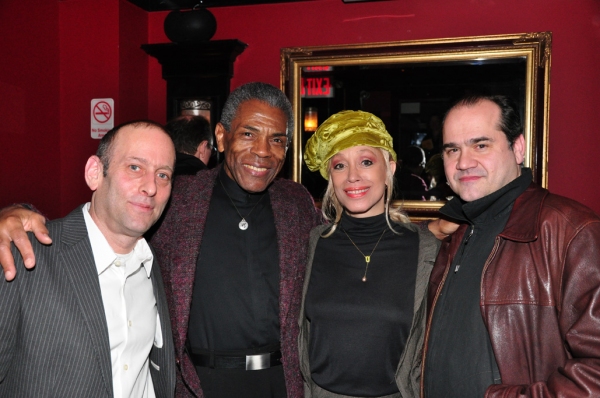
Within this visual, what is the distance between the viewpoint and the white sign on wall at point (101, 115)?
16.3ft

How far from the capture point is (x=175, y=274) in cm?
219

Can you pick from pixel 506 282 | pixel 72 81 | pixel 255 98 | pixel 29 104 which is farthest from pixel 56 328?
pixel 72 81

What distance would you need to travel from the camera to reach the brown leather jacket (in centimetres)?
153

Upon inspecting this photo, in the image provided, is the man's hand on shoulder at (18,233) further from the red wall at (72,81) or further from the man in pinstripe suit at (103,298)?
the red wall at (72,81)

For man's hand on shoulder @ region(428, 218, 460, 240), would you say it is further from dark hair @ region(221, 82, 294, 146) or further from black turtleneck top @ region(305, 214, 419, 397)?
dark hair @ region(221, 82, 294, 146)

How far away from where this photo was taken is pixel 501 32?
4.53 meters

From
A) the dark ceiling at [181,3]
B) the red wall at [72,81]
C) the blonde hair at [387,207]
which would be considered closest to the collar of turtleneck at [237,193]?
the blonde hair at [387,207]

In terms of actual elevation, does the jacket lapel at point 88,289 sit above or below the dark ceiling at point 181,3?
below

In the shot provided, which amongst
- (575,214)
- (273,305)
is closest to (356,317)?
(273,305)

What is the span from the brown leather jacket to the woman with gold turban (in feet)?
1.66

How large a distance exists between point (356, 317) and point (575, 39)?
3.53 metres

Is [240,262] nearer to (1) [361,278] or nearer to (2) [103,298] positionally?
(1) [361,278]

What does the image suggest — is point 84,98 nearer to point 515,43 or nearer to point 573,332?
point 515,43

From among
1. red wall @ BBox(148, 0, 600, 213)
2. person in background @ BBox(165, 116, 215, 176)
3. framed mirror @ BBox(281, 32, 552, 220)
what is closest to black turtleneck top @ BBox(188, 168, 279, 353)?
person in background @ BBox(165, 116, 215, 176)
